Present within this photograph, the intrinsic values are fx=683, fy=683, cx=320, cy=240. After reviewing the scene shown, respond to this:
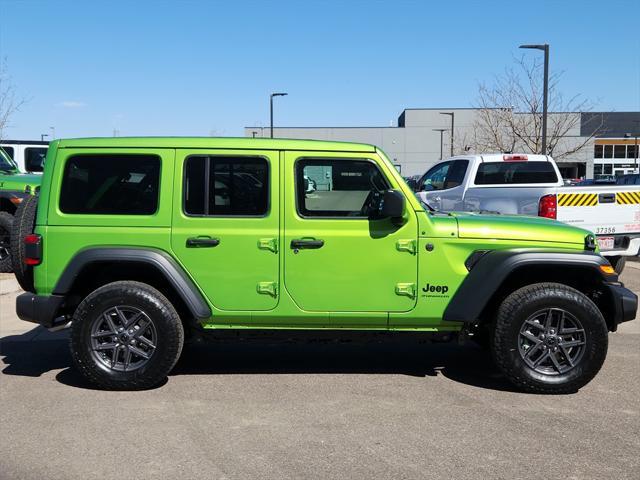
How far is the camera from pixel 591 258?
5.18 meters

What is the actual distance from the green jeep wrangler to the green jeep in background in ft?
20.6

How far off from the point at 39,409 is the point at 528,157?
30.7ft

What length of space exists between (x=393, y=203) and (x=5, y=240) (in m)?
8.43

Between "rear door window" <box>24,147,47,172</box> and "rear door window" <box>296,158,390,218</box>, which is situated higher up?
"rear door window" <box>24,147,47,172</box>

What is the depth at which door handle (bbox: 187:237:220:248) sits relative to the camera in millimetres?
5191

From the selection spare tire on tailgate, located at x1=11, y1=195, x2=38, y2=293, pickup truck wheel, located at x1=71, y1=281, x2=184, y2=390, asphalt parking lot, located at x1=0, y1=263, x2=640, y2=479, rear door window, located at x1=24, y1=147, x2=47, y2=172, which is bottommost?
asphalt parking lot, located at x1=0, y1=263, x2=640, y2=479

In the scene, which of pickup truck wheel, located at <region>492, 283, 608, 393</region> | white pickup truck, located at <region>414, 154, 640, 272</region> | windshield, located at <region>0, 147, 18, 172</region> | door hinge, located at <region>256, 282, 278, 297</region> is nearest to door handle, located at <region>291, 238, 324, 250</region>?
door hinge, located at <region>256, 282, 278, 297</region>

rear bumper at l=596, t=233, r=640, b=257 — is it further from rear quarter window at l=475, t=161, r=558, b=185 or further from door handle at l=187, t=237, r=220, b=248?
door handle at l=187, t=237, r=220, b=248

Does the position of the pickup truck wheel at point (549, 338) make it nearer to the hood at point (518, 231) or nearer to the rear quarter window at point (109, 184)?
the hood at point (518, 231)

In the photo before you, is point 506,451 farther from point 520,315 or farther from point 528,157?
point 528,157

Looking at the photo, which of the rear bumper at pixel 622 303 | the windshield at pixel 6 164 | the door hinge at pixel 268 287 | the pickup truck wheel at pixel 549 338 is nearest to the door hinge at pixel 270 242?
the door hinge at pixel 268 287

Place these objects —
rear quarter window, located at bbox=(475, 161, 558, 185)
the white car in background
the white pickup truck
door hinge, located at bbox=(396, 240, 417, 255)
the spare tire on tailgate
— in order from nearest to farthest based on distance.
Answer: door hinge, located at bbox=(396, 240, 417, 255) < the spare tire on tailgate < the white pickup truck < rear quarter window, located at bbox=(475, 161, 558, 185) < the white car in background

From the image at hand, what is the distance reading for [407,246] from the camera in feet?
17.1

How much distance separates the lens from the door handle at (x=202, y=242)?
5.19 metres
